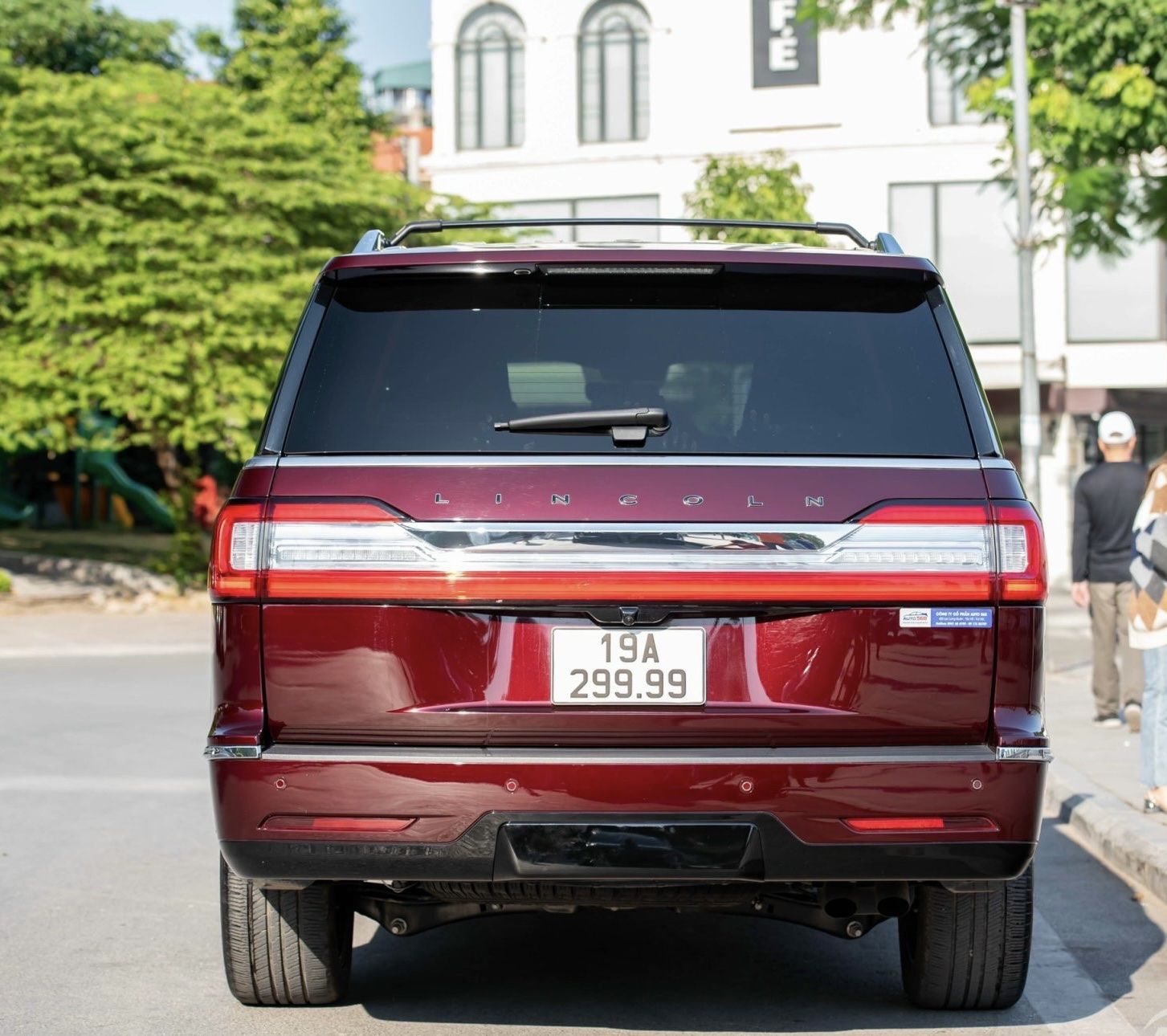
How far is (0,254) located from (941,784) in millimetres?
20975

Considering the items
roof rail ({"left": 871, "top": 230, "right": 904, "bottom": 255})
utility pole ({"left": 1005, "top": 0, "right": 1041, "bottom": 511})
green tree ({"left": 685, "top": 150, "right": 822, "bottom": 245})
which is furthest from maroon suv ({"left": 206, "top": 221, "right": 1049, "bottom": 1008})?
green tree ({"left": 685, "top": 150, "right": 822, "bottom": 245})

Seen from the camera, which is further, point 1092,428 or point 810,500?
point 1092,428

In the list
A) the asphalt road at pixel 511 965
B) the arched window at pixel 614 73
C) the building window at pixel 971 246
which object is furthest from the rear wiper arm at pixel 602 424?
the arched window at pixel 614 73

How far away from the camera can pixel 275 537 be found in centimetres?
417

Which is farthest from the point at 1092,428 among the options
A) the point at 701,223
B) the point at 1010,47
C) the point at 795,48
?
the point at 701,223

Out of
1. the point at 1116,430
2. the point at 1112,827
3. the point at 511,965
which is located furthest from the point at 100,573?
the point at 511,965

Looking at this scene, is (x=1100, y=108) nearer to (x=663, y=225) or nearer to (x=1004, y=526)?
(x=663, y=225)

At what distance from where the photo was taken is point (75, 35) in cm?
3966

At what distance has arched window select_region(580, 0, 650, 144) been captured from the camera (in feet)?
113

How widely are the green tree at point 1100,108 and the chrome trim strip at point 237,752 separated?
9.39 m

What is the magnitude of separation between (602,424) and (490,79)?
32103 mm

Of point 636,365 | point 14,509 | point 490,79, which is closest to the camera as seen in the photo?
point 636,365

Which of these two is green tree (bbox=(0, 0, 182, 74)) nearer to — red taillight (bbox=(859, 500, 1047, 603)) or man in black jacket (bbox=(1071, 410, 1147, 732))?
man in black jacket (bbox=(1071, 410, 1147, 732))

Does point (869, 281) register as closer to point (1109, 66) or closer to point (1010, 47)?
point (1109, 66)
